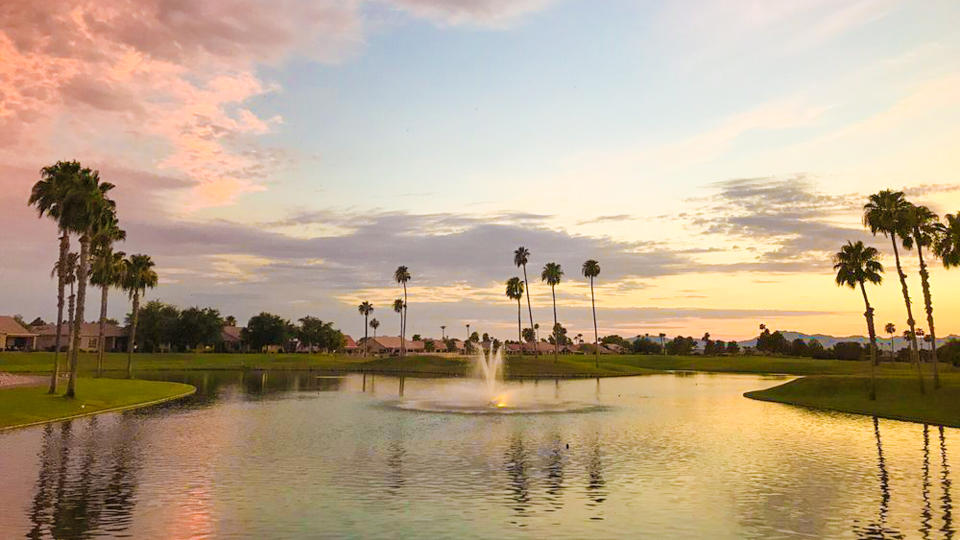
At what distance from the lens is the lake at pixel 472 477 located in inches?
872

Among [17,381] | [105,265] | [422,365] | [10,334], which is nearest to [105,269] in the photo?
[105,265]

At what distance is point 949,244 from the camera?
2381 inches

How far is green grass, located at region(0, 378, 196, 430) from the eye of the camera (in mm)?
47809

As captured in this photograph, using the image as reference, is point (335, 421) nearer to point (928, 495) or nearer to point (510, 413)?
point (510, 413)

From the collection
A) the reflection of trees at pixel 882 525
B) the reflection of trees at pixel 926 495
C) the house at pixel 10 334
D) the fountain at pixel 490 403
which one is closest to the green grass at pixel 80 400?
the fountain at pixel 490 403

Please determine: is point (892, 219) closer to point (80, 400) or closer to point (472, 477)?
point (472, 477)

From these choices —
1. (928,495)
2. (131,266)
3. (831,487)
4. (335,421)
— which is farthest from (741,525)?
(131,266)

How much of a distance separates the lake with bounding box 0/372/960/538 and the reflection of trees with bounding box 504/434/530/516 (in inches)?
4.8

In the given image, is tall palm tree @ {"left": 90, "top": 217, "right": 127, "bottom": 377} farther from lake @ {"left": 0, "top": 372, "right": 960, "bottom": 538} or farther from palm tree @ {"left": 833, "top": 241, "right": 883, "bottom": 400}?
palm tree @ {"left": 833, "top": 241, "right": 883, "bottom": 400}

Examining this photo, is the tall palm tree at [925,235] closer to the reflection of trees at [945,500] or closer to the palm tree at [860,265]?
the palm tree at [860,265]

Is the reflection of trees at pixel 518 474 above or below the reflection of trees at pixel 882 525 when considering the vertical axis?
above

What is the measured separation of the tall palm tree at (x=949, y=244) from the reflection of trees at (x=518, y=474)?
43.5m

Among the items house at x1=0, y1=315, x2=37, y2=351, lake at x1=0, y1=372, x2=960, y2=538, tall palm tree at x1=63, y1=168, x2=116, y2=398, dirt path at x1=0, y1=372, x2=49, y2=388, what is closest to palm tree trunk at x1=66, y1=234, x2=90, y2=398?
tall palm tree at x1=63, y1=168, x2=116, y2=398

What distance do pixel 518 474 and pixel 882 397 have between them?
1958 inches
